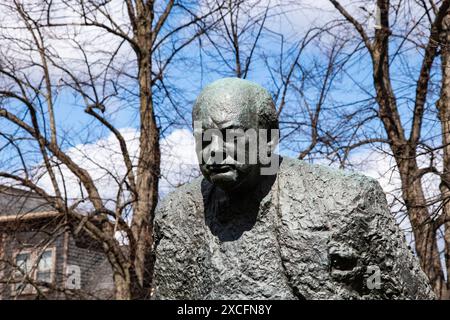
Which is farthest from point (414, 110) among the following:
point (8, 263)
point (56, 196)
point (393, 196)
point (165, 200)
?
point (165, 200)

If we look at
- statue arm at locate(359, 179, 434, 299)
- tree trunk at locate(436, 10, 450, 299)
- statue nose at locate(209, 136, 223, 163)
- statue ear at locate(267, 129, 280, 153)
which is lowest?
statue arm at locate(359, 179, 434, 299)

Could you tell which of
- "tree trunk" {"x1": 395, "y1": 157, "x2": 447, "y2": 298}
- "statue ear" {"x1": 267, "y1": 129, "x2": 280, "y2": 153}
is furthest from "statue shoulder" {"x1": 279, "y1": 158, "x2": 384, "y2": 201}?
"tree trunk" {"x1": 395, "y1": 157, "x2": 447, "y2": 298}

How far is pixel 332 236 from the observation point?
3631mm

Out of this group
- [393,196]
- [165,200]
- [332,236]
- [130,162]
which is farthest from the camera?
[130,162]

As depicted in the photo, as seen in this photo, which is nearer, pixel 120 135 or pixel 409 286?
pixel 409 286

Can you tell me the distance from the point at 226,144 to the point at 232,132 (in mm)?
66

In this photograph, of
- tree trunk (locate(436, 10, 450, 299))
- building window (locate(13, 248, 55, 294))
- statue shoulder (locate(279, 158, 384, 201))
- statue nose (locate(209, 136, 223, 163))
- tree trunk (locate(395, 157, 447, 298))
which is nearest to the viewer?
statue nose (locate(209, 136, 223, 163))

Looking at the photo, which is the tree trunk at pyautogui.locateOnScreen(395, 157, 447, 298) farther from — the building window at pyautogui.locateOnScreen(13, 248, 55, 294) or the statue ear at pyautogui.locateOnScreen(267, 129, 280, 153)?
the statue ear at pyautogui.locateOnScreen(267, 129, 280, 153)

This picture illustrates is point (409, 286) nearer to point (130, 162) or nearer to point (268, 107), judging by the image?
point (268, 107)

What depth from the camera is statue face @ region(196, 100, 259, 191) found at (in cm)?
359

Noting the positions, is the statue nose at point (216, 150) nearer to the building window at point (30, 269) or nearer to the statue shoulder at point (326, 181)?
the statue shoulder at point (326, 181)

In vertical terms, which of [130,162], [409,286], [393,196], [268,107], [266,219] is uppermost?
[130,162]

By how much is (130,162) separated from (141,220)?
0.92 meters

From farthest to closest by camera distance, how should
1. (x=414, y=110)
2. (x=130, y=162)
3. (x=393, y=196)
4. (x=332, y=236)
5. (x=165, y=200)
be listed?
(x=130, y=162) < (x=414, y=110) < (x=393, y=196) < (x=165, y=200) < (x=332, y=236)
